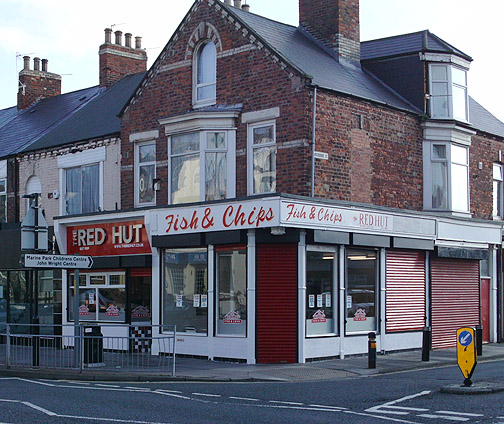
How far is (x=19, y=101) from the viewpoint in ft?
118

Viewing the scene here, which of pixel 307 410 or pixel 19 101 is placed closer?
pixel 307 410

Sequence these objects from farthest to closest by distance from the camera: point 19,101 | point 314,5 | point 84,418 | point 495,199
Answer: point 19,101, point 495,199, point 314,5, point 84,418

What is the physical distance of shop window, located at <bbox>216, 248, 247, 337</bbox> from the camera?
20328mm

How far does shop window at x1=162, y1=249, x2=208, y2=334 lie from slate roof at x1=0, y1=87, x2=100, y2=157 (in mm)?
9795

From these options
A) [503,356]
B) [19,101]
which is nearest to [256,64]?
[503,356]

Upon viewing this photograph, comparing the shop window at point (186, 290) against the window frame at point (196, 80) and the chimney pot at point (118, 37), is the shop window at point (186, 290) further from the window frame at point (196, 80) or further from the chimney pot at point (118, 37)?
the chimney pot at point (118, 37)

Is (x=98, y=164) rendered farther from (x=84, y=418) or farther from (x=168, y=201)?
(x=84, y=418)

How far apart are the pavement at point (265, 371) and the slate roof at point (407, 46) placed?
9.54 metres

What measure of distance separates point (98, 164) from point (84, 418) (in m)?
15.4

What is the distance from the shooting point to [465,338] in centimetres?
1443

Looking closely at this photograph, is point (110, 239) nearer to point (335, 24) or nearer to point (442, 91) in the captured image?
point (335, 24)

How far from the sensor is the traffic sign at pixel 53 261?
1809 centimetres

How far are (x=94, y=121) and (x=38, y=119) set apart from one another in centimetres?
615

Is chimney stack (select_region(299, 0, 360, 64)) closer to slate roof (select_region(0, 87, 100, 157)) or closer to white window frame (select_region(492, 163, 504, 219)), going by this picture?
white window frame (select_region(492, 163, 504, 219))
